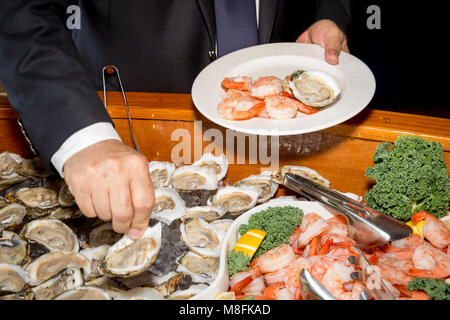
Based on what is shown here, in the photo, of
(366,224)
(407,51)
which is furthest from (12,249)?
(407,51)

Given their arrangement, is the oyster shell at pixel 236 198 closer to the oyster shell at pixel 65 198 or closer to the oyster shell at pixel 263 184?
the oyster shell at pixel 263 184

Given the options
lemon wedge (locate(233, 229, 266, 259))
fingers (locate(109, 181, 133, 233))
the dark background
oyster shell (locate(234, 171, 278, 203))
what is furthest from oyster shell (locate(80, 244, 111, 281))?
the dark background

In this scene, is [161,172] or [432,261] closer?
[432,261]

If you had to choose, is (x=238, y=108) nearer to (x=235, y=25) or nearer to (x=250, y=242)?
(x=250, y=242)

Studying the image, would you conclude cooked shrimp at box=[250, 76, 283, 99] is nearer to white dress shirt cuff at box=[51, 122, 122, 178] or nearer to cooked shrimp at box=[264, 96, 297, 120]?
cooked shrimp at box=[264, 96, 297, 120]

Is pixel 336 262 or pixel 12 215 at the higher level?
pixel 336 262

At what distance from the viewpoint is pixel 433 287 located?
932mm

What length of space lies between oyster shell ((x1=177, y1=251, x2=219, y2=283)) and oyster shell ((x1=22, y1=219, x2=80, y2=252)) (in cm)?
42

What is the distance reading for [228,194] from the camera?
4.94ft

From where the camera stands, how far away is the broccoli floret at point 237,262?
3.61 feet

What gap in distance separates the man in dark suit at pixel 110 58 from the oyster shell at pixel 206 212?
41 centimetres

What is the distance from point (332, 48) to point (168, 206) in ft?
3.28

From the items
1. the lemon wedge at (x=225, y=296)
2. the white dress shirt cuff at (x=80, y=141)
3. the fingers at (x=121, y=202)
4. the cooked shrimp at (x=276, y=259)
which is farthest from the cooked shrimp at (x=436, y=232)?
the white dress shirt cuff at (x=80, y=141)

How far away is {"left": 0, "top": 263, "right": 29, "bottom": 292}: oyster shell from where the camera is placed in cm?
116
